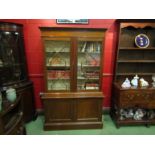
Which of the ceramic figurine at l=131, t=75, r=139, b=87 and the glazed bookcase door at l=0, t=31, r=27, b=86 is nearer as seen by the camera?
the glazed bookcase door at l=0, t=31, r=27, b=86

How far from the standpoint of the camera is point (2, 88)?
2.45 m

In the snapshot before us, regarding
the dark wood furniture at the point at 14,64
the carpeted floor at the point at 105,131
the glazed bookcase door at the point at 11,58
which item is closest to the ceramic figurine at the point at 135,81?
the carpeted floor at the point at 105,131

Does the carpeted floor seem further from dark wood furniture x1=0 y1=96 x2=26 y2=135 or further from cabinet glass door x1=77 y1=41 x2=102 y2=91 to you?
cabinet glass door x1=77 y1=41 x2=102 y2=91

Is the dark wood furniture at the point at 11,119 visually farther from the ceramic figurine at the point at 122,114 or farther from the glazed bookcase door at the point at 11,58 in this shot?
the ceramic figurine at the point at 122,114

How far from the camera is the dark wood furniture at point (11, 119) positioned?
1710 mm

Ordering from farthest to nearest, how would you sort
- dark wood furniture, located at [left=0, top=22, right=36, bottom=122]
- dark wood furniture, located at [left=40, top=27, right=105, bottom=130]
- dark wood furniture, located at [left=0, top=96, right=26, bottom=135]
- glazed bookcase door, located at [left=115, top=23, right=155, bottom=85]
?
1. glazed bookcase door, located at [left=115, top=23, right=155, bottom=85]
2. dark wood furniture, located at [left=40, top=27, right=105, bottom=130]
3. dark wood furniture, located at [left=0, top=22, right=36, bottom=122]
4. dark wood furniture, located at [left=0, top=96, right=26, bottom=135]

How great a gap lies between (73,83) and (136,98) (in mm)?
1198

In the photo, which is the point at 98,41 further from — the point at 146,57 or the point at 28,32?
the point at 28,32

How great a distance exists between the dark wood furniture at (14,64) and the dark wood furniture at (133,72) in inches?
68.8

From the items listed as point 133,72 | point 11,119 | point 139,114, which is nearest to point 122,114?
point 139,114

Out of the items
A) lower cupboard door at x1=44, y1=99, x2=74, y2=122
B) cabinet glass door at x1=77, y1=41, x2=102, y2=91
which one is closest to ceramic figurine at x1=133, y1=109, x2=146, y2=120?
cabinet glass door at x1=77, y1=41, x2=102, y2=91

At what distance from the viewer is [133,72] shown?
9.92 feet

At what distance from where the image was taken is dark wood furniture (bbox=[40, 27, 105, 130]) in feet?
8.41

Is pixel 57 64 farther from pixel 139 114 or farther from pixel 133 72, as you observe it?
pixel 139 114
